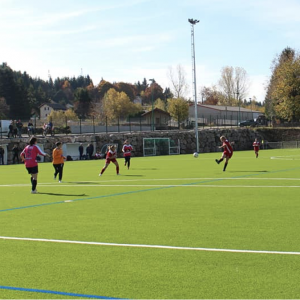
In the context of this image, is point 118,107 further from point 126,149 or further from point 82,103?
point 126,149

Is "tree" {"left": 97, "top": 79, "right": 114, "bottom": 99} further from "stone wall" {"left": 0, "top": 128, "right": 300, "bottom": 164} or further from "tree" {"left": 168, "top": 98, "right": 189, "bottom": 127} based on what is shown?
"stone wall" {"left": 0, "top": 128, "right": 300, "bottom": 164}

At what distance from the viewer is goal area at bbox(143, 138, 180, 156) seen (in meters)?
59.3

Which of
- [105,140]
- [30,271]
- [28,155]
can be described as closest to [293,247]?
[30,271]

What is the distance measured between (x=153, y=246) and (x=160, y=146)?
52.6 meters

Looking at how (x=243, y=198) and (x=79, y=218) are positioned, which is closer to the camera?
(x=79, y=218)

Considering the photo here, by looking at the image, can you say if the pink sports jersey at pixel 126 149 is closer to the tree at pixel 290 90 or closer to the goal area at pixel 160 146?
the goal area at pixel 160 146

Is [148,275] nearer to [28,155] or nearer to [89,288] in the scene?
[89,288]

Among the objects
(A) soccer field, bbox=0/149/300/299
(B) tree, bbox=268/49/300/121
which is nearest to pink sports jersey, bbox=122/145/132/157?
(A) soccer field, bbox=0/149/300/299

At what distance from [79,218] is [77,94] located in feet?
371

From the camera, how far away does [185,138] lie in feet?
208

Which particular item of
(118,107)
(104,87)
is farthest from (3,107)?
(104,87)

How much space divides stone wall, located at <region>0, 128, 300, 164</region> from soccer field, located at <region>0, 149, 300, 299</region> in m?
37.6

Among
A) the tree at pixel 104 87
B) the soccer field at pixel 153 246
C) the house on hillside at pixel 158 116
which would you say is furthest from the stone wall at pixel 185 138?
the tree at pixel 104 87

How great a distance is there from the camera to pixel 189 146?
6366 cm
